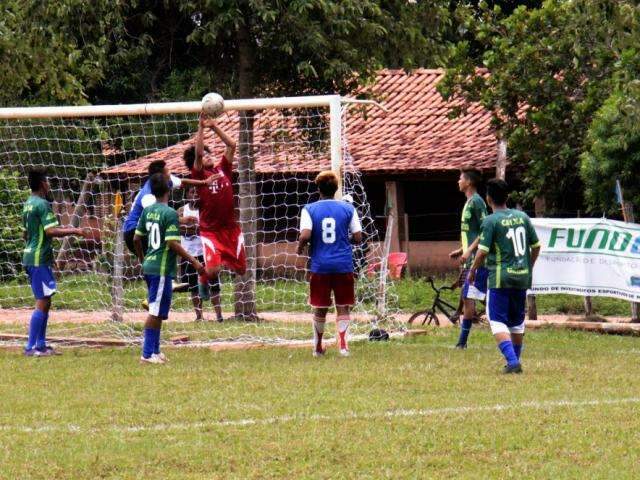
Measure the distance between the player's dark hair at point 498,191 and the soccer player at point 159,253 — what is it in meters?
3.05

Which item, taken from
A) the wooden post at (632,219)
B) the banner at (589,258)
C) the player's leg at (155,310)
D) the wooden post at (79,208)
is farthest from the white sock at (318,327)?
the wooden post at (632,219)

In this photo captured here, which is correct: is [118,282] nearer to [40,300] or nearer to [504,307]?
[40,300]

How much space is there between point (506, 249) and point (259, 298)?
8.50 meters

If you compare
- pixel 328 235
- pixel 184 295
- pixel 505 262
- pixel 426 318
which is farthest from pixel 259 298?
pixel 505 262

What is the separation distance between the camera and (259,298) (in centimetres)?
2081

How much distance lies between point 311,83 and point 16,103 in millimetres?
12533

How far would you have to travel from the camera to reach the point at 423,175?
30156 millimetres

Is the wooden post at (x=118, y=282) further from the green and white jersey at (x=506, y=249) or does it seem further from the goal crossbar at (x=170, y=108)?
the green and white jersey at (x=506, y=249)

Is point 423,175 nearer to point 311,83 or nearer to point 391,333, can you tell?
point 311,83

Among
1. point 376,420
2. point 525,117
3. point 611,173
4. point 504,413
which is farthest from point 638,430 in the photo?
point 525,117

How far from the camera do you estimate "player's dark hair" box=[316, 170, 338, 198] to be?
46.6ft

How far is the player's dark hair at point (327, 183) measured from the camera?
14.2 meters

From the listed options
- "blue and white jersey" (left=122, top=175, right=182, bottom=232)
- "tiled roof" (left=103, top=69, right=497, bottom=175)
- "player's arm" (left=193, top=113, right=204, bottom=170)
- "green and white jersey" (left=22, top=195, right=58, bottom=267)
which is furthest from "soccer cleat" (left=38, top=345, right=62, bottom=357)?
"tiled roof" (left=103, top=69, right=497, bottom=175)

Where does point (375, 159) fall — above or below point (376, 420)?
above
